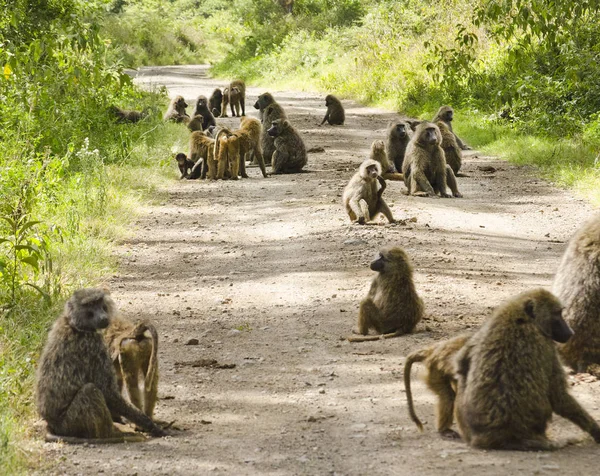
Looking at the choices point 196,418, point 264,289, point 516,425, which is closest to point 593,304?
point 516,425

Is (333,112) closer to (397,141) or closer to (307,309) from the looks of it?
(397,141)

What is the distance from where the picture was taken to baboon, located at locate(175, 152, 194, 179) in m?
18.0

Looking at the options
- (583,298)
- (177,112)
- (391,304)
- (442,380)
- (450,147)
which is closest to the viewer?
(442,380)

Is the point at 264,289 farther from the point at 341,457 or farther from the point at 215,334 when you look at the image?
the point at 341,457

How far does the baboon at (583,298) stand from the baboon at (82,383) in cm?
307

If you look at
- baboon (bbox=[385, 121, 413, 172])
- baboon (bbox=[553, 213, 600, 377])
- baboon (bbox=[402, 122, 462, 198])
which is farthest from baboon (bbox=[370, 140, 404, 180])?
baboon (bbox=[553, 213, 600, 377])

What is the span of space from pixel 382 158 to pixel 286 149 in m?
2.93

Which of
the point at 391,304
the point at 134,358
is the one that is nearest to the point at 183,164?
the point at 391,304

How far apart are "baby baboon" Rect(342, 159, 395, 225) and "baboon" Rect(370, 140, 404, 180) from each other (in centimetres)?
258

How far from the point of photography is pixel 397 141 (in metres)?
17.5

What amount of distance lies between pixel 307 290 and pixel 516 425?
478cm

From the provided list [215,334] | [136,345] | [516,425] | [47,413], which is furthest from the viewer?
[215,334]

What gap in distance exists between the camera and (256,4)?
50.3 meters

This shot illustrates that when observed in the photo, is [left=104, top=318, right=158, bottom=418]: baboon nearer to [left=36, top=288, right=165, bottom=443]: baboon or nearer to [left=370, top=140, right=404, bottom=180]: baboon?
[left=36, top=288, right=165, bottom=443]: baboon
